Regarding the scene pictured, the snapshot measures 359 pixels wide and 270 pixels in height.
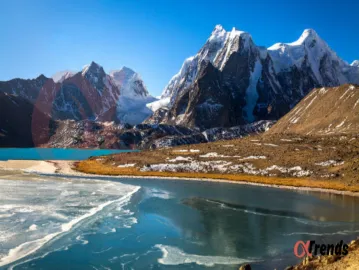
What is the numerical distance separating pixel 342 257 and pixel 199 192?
4842 cm

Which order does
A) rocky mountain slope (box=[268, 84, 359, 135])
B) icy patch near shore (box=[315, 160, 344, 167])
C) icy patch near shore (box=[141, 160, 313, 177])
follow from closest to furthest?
1. icy patch near shore (box=[315, 160, 344, 167])
2. icy patch near shore (box=[141, 160, 313, 177])
3. rocky mountain slope (box=[268, 84, 359, 135])

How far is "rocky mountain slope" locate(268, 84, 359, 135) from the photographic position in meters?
146

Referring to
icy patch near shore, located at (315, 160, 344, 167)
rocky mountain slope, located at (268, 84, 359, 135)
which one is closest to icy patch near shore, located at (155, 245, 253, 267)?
icy patch near shore, located at (315, 160, 344, 167)

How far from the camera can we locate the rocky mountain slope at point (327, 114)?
146m

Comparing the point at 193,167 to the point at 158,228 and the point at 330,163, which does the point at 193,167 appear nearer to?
the point at 330,163

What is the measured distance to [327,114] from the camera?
164 meters

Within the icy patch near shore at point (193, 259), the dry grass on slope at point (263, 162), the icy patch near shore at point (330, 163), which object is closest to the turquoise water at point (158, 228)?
the icy patch near shore at point (193, 259)

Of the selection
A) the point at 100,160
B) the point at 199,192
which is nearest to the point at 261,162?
the point at 199,192

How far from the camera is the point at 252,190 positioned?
8031 cm

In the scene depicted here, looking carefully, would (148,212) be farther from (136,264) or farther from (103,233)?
(136,264)

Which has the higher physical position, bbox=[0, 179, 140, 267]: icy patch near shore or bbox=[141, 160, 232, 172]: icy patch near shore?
Result: bbox=[141, 160, 232, 172]: icy patch near shore

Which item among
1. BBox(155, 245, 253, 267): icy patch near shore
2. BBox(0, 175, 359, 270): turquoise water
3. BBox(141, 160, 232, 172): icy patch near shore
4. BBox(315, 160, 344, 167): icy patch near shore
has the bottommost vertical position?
BBox(155, 245, 253, 267): icy patch near shore

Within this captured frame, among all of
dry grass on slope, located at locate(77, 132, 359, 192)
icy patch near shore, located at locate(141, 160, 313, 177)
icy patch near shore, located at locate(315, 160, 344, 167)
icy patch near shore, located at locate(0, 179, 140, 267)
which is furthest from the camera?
icy patch near shore, located at locate(141, 160, 313, 177)

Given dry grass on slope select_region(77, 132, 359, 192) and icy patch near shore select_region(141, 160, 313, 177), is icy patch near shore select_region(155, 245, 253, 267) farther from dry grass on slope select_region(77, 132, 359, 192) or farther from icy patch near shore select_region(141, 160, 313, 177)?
icy patch near shore select_region(141, 160, 313, 177)
